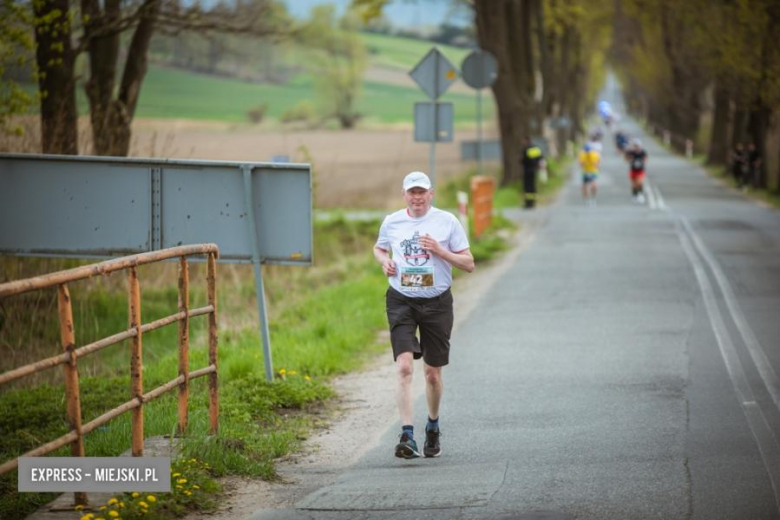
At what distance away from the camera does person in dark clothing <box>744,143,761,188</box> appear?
39.6 metres

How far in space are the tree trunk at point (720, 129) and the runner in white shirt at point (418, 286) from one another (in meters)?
44.7

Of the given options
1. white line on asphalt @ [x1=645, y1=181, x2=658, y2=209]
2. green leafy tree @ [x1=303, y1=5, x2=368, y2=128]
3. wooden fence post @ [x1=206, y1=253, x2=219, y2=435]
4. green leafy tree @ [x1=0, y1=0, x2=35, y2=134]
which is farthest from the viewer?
green leafy tree @ [x1=303, y1=5, x2=368, y2=128]

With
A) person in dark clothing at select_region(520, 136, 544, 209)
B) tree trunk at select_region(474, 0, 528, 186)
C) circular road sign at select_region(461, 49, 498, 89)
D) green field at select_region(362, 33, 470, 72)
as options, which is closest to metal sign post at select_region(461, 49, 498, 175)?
circular road sign at select_region(461, 49, 498, 89)

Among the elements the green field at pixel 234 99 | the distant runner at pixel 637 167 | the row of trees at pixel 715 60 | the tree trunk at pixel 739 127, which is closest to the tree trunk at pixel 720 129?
the row of trees at pixel 715 60

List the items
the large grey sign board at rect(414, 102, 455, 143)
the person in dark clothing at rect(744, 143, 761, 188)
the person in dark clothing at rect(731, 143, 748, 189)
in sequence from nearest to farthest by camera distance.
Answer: the large grey sign board at rect(414, 102, 455, 143), the person in dark clothing at rect(744, 143, 761, 188), the person in dark clothing at rect(731, 143, 748, 189)

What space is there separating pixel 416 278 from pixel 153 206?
2.91 metres

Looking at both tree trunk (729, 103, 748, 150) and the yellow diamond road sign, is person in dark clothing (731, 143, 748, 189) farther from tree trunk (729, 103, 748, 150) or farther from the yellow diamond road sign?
the yellow diamond road sign

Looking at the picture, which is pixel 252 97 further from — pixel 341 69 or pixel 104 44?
pixel 104 44

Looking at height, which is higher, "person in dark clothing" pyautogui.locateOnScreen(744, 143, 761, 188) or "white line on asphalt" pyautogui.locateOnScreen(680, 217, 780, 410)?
"person in dark clothing" pyautogui.locateOnScreen(744, 143, 761, 188)

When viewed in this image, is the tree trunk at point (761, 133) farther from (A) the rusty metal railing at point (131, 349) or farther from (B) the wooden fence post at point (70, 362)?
(B) the wooden fence post at point (70, 362)

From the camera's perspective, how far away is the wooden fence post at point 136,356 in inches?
261

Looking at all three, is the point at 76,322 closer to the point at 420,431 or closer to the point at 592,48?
the point at 420,431

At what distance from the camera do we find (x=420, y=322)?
26.6 feet

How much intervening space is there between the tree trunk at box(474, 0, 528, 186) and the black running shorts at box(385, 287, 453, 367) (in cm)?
2856
